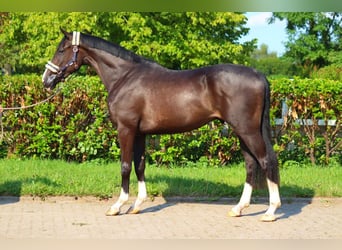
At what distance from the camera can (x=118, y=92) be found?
23.9ft

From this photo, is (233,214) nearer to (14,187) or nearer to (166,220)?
(166,220)

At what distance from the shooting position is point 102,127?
11320 mm

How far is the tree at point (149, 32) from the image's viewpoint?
19969 millimetres

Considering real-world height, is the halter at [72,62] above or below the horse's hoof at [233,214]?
above

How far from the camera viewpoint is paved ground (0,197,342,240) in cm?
593

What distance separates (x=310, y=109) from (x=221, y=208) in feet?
14.9

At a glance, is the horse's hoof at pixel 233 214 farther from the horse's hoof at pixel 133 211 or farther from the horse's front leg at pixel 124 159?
the horse's front leg at pixel 124 159

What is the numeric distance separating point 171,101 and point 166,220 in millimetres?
1487

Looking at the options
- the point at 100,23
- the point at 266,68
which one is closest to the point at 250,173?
the point at 100,23

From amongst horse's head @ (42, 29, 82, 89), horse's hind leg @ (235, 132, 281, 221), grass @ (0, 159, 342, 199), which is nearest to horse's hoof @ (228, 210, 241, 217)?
horse's hind leg @ (235, 132, 281, 221)

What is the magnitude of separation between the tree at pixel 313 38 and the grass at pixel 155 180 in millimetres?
29121

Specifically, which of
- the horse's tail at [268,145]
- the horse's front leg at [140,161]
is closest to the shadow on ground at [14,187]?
the horse's front leg at [140,161]

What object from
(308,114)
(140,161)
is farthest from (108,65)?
(308,114)

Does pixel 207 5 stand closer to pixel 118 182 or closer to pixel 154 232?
pixel 154 232
